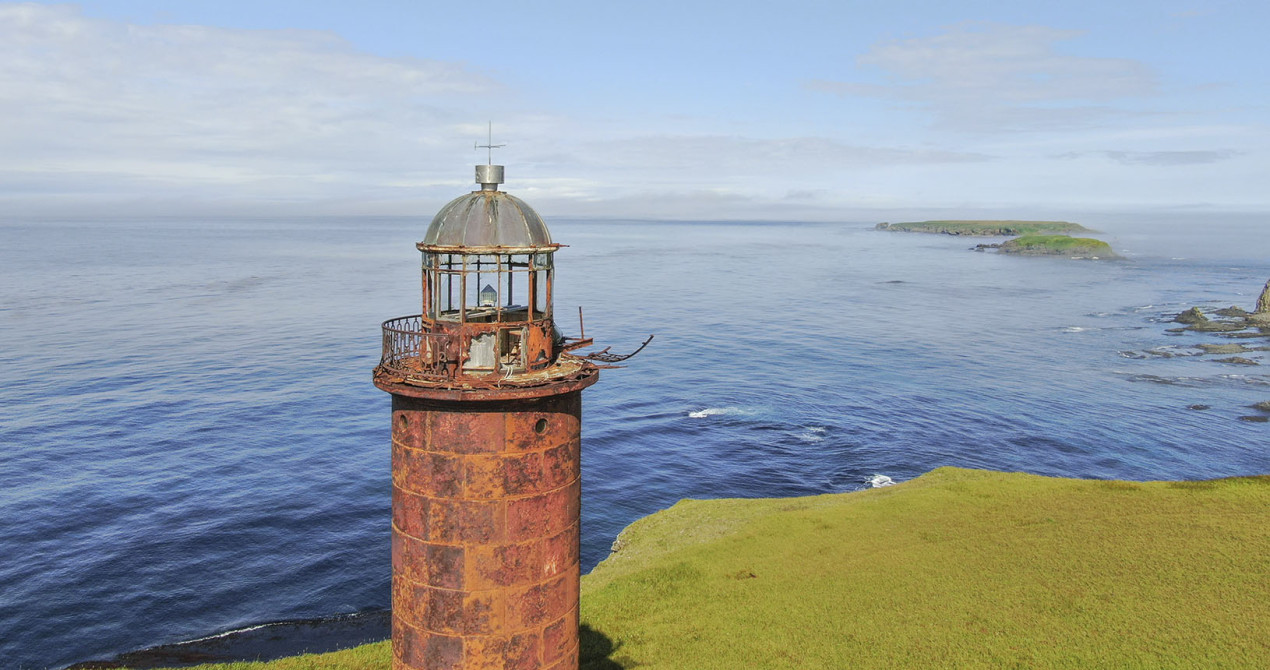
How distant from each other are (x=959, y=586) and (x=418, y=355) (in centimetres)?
1929

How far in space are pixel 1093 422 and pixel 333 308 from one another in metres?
84.4

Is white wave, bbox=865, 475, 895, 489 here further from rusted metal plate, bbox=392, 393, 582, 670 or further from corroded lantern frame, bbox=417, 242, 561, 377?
corroded lantern frame, bbox=417, 242, 561, 377

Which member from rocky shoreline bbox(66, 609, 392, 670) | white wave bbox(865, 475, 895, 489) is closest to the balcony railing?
rocky shoreline bbox(66, 609, 392, 670)

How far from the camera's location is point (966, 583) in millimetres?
25625

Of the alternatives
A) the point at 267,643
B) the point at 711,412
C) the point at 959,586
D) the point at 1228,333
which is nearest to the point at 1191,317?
the point at 1228,333

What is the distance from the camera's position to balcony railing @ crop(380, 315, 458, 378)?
12156 millimetres

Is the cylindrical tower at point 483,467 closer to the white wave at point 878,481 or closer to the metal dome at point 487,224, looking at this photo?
the metal dome at point 487,224

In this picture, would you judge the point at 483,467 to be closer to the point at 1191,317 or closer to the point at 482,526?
the point at 482,526

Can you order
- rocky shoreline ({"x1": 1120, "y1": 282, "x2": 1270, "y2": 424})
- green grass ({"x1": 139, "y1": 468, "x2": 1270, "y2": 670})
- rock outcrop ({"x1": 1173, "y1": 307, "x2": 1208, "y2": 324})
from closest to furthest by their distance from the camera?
green grass ({"x1": 139, "y1": 468, "x2": 1270, "y2": 670}), rocky shoreline ({"x1": 1120, "y1": 282, "x2": 1270, "y2": 424}), rock outcrop ({"x1": 1173, "y1": 307, "x2": 1208, "y2": 324})

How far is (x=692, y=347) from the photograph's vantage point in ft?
286

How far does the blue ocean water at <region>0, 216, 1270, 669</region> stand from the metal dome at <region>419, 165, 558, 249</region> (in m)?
24.8

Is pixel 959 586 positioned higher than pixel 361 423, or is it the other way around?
pixel 959 586

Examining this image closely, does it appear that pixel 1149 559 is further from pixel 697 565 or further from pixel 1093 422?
pixel 1093 422

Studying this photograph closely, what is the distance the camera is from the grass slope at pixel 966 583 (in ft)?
72.0
